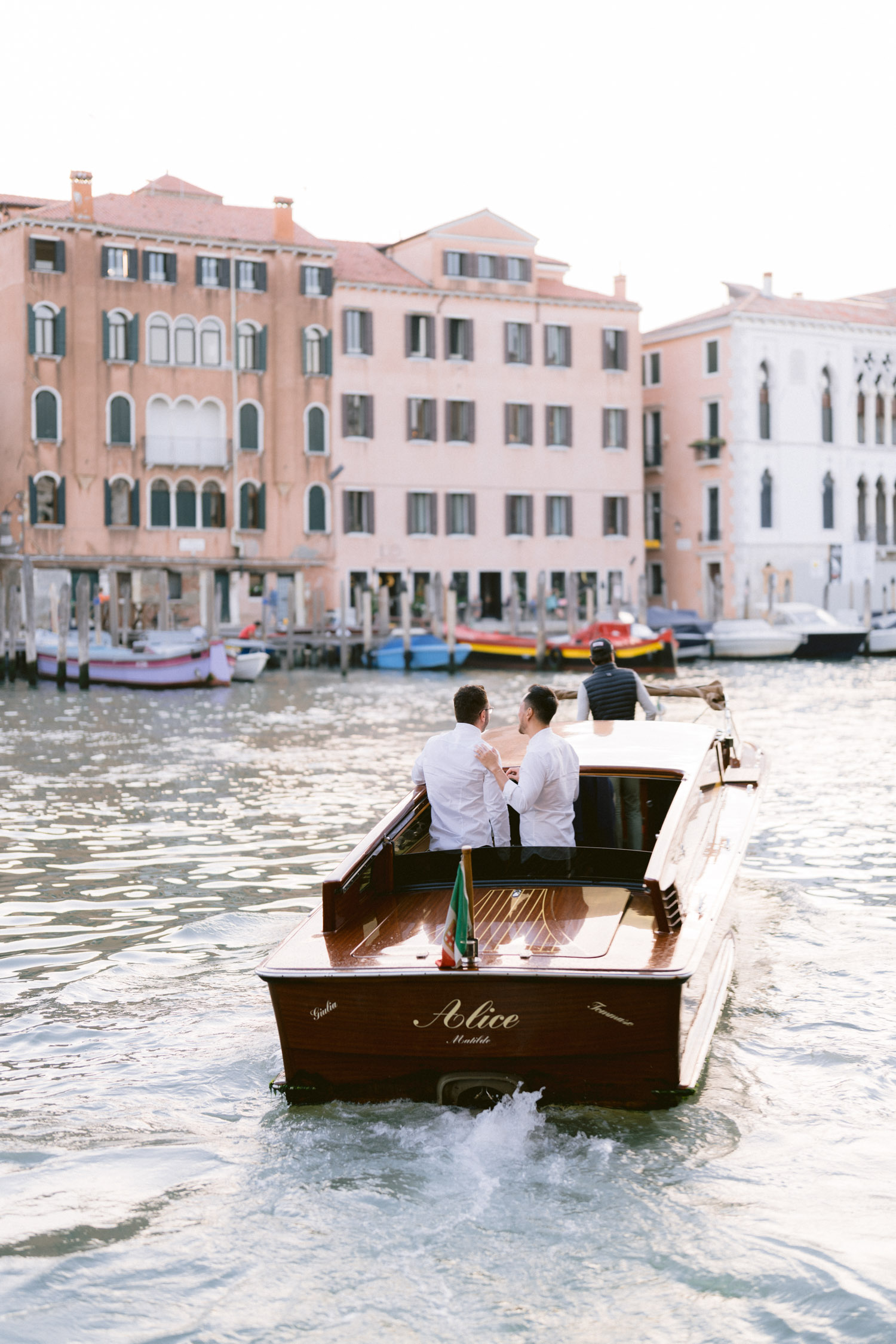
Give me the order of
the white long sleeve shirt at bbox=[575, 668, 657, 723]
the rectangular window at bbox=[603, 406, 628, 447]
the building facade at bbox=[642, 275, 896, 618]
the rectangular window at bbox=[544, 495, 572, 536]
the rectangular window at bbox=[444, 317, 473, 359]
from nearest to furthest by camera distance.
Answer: the white long sleeve shirt at bbox=[575, 668, 657, 723], the rectangular window at bbox=[444, 317, 473, 359], the rectangular window at bbox=[544, 495, 572, 536], the rectangular window at bbox=[603, 406, 628, 447], the building facade at bbox=[642, 275, 896, 618]

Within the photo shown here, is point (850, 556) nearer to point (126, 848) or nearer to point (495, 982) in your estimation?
point (126, 848)

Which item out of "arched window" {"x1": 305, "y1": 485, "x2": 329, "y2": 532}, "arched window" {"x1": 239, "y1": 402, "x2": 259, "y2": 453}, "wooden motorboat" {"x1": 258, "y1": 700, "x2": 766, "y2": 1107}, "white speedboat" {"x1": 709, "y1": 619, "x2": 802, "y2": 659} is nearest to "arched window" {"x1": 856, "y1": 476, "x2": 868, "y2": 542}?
"white speedboat" {"x1": 709, "y1": 619, "x2": 802, "y2": 659}

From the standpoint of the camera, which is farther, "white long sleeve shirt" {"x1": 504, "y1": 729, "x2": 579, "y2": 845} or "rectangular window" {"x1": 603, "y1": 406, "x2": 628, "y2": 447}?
"rectangular window" {"x1": 603, "y1": 406, "x2": 628, "y2": 447}

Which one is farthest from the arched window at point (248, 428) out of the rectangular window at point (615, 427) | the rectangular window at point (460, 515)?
the rectangular window at point (615, 427)

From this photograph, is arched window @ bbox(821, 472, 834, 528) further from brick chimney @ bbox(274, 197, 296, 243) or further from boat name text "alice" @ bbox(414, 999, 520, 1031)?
boat name text "alice" @ bbox(414, 999, 520, 1031)

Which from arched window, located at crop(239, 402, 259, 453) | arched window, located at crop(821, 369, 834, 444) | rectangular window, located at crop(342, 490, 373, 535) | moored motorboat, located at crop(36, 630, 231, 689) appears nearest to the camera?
moored motorboat, located at crop(36, 630, 231, 689)

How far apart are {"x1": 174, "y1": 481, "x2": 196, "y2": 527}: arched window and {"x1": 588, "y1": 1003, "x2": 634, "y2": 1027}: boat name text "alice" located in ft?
113

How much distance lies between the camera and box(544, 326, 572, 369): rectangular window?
4338 centimetres

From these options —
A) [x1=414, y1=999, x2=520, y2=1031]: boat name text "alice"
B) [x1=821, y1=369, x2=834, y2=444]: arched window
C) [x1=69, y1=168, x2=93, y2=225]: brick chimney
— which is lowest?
[x1=414, y1=999, x2=520, y2=1031]: boat name text "alice"

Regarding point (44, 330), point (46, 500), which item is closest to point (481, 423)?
point (44, 330)

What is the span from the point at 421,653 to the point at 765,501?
16.0 metres

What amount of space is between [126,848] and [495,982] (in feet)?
21.6

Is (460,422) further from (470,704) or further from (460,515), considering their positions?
(470,704)

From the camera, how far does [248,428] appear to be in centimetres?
3934
